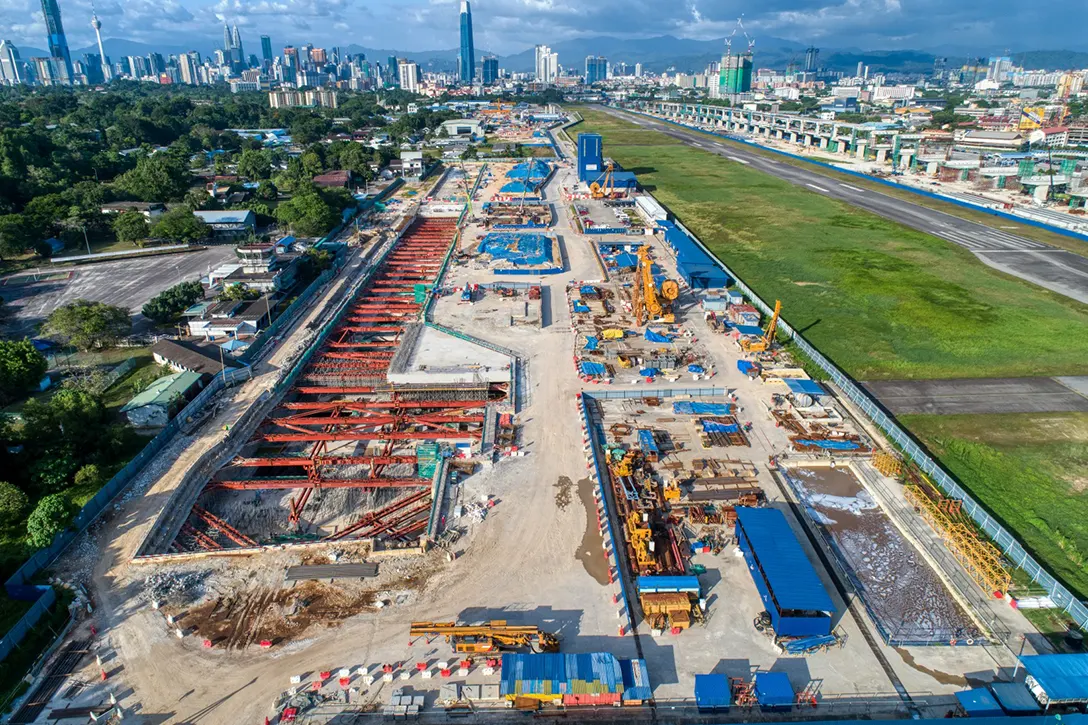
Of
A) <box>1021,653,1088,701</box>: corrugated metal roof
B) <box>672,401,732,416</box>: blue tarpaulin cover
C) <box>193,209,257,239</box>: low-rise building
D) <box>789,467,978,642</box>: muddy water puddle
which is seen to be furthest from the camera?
<box>193,209,257,239</box>: low-rise building

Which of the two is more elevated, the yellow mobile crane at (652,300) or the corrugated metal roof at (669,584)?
the yellow mobile crane at (652,300)

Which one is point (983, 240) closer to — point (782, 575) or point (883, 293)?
point (883, 293)

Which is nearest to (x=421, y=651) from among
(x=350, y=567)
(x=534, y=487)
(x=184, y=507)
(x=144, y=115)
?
(x=350, y=567)

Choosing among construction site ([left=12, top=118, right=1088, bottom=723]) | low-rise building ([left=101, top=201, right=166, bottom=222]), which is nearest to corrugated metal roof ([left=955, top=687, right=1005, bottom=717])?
construction site ([left=12, top=118, right=1088, bottom=723])

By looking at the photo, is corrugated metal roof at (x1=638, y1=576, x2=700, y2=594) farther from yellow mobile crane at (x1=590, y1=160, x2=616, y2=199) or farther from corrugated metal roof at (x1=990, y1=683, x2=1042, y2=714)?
yellow mobile crane at (x1=590, y1=160, x2=616, y2=199)

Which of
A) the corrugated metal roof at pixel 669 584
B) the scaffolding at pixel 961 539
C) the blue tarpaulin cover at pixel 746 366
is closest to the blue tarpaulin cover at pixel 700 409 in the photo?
the blue tarpaulin cover at pixel 746 366

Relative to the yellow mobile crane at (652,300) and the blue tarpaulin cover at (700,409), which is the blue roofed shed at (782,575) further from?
the yellow mobile crane at (652,300)
